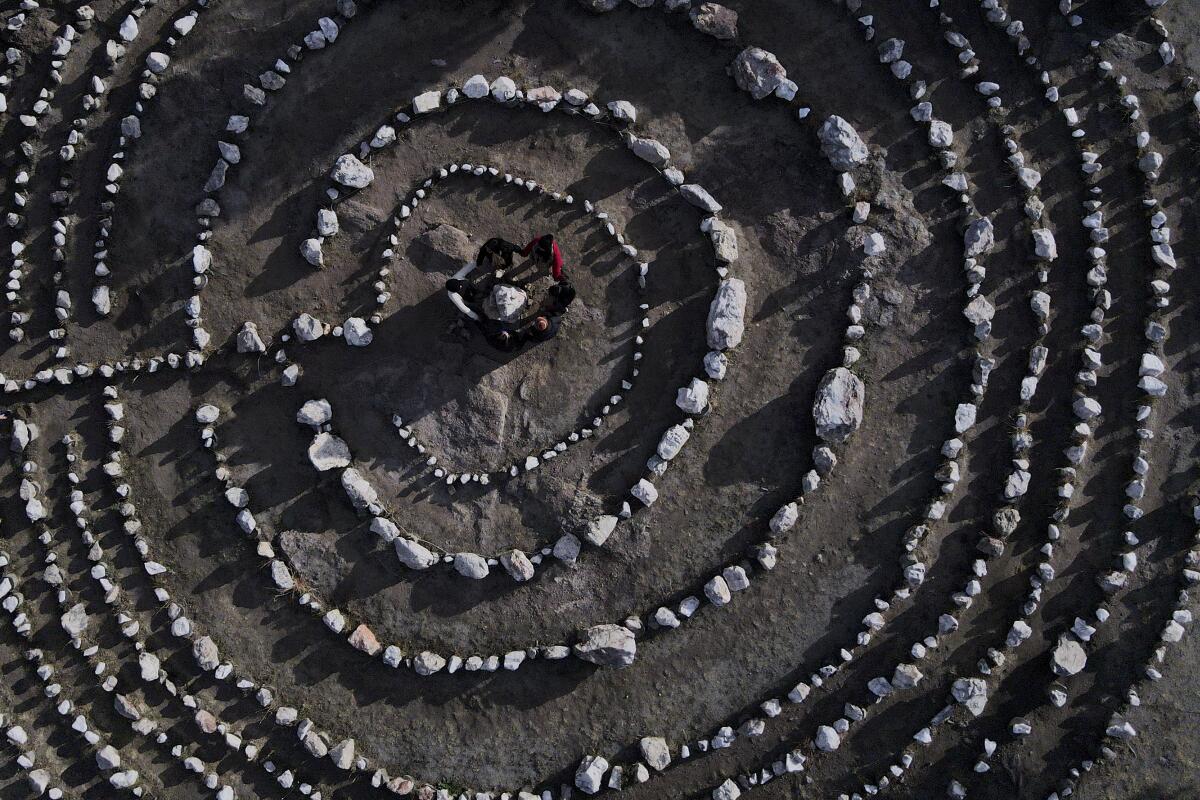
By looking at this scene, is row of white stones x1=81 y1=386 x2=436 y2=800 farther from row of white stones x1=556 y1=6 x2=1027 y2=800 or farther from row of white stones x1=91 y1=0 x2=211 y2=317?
row of white stones x1=556 y1=6 x2=1027 y2=800

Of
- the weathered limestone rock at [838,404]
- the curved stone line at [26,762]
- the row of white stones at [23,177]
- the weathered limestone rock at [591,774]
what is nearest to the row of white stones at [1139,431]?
the weathered limestone rock at [838,404]

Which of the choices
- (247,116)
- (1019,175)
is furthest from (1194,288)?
(247,116)

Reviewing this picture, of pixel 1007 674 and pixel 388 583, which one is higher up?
pixel 1007 674

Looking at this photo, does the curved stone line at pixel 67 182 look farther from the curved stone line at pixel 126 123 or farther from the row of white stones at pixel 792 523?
the row of white stones at pixel 792 523

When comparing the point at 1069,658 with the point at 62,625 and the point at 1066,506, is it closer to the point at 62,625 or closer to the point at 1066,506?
the point at 1066,506

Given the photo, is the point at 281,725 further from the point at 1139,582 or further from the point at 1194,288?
the point at 1194,288
